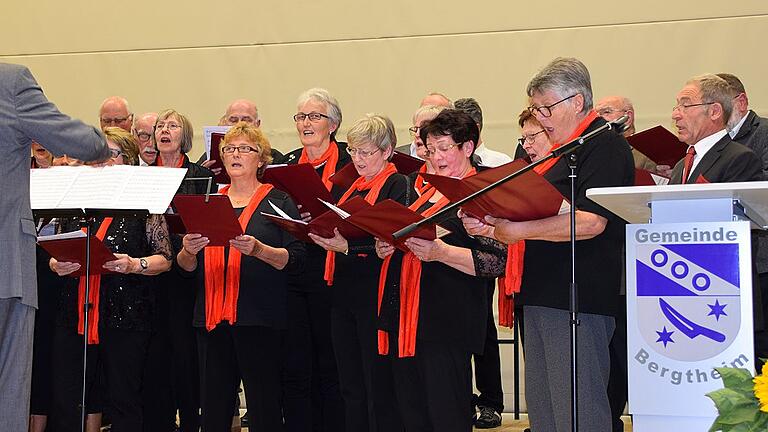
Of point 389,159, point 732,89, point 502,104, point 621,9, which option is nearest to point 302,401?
point 389,159

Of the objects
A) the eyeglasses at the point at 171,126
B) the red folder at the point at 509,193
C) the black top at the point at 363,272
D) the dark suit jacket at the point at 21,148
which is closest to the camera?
the red folder at the point at 509,193

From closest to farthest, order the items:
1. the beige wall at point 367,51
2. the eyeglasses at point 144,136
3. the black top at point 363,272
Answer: the black top at point 363,272
the eyeglasses at point 144,136
the beige wall at point 367,51

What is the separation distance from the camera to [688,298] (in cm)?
262

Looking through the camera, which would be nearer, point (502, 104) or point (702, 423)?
point (702, 423)

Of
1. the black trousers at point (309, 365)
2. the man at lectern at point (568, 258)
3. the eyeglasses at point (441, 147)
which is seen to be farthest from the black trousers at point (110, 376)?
the man at lectern at point (568, 258)

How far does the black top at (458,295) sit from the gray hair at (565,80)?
586mm

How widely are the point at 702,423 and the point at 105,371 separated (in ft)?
8.62

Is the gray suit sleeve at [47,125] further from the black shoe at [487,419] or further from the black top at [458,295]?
the black shoe at [487,419]

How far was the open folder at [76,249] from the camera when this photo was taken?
395cm

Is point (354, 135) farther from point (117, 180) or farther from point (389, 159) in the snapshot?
point (117, 180)

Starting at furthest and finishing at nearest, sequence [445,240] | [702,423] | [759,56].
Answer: [759,56] < [445,240] < [702,423]

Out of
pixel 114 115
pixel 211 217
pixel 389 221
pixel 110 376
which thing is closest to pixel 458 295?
pixel 389 221

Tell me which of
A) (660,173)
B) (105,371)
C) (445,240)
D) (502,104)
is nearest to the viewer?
(445,240)

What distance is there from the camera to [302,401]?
4441 millimetres
